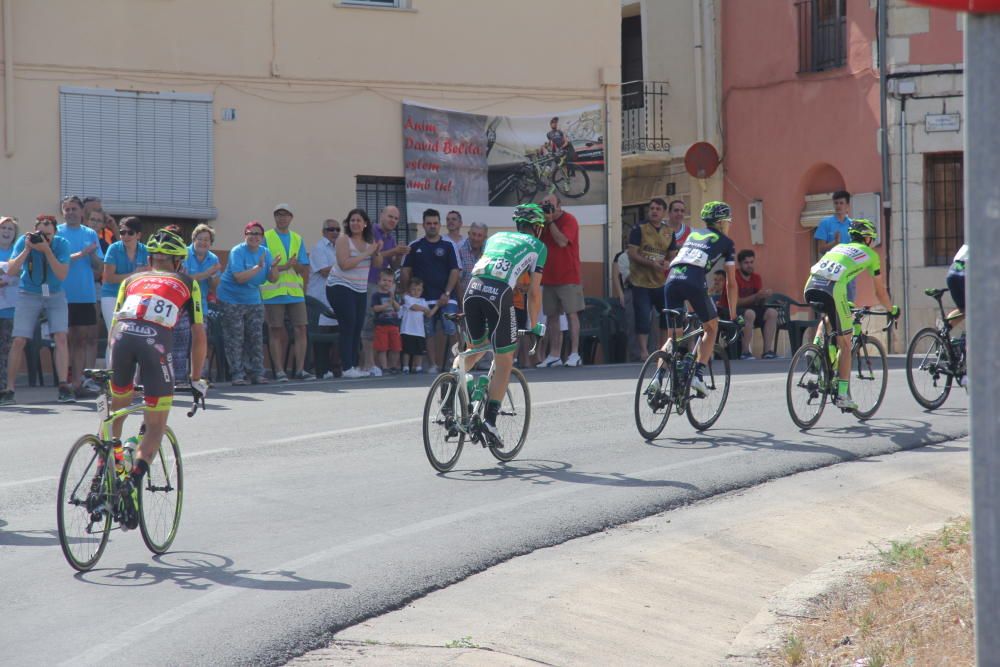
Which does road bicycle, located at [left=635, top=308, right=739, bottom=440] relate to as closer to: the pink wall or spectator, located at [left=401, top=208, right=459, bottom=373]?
spectator, located at [left=401, top=208, right=459, bottom=373]

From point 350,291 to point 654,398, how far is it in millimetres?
6569

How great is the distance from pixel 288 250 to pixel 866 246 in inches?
289

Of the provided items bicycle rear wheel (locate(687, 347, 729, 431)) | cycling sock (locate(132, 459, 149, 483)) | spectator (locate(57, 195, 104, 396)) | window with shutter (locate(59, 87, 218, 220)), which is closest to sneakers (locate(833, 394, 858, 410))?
bicycle rear wheel (locate(687, 347, 729, 431))

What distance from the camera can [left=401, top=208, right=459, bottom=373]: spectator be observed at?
18484 millimetres

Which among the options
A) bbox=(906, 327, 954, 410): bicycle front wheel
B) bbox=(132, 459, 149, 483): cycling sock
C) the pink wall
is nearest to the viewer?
bbox=(132, 459, 149, 483): cycling sock

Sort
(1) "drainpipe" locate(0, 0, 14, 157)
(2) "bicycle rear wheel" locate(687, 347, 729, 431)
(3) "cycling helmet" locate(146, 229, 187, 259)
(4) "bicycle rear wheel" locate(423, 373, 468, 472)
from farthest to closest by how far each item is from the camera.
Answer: (1) "drainpipe" locate(0, 0, 14, 157)
(2) "bicycle rear wheel" locate(687, 347, 729, 431)
(4) "bicycle rear wheel" locate(423, 373, 468, 472)
(3) "cycling helmet" locate(146, 229, 187, 259)

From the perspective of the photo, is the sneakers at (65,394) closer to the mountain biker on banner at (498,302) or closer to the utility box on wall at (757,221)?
the mountain biker on banner at (498,302)

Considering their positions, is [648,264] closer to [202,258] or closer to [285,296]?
[285,296]

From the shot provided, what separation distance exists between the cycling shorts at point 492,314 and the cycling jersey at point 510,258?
0.22 ft

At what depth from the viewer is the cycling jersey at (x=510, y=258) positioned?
35.3 feet

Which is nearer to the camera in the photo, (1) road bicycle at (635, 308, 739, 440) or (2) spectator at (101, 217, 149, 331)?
(1) road bicycle at (635, 308, 739, 440)

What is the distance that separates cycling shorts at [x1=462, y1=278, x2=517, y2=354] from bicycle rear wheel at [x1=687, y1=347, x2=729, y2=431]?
2251 millimetres

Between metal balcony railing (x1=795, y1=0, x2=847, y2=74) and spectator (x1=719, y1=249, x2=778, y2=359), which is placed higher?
metal balcony railing (x1=795, y1=0, x2=847, y2=74)

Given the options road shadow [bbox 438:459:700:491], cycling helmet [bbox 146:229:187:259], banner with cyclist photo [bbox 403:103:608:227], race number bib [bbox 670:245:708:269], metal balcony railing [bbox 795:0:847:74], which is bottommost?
road shadow [bbox 438:459:700:491]
